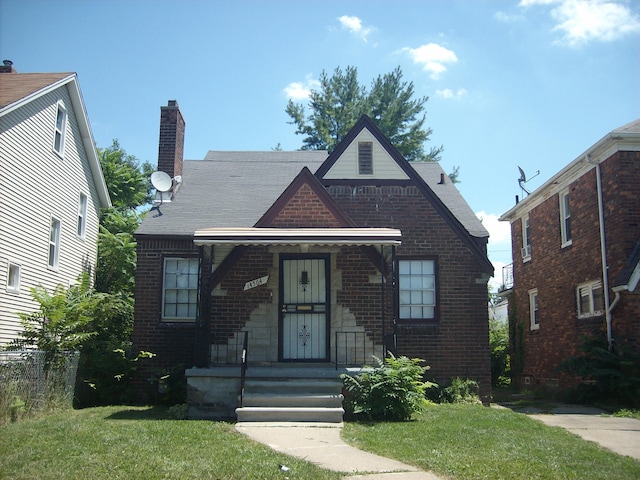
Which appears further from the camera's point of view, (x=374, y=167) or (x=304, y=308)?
(x=374, y=167)

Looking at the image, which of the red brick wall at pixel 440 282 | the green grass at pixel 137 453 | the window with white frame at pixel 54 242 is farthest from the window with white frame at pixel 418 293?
the window with white frame at pixel 54 242

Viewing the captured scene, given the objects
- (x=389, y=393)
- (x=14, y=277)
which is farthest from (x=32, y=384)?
(x=389, y=393)

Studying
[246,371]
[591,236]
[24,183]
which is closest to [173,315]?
[246,371]

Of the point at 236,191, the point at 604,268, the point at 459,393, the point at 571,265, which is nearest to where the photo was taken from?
the point at 459,393

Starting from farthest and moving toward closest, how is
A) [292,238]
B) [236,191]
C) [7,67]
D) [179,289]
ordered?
[7,67] → [236,191] → [179,289] → [292,238]

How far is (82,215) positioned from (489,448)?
15.6 meters

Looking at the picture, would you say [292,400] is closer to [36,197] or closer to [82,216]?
[36,197]

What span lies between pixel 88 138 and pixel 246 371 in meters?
11.7

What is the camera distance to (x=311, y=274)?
510 inches

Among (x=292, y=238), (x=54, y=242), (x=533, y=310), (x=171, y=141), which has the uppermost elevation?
(x=171, y=141)

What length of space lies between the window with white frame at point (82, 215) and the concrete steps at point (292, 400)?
10.8 m

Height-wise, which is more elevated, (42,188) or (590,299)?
(42,188)

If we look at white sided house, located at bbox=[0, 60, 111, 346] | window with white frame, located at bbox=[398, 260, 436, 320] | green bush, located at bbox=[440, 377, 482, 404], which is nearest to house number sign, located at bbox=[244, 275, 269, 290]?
window with white frame, located at bbox=[398, 260, 436, 320]

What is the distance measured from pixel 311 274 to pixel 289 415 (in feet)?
→ 12.2
